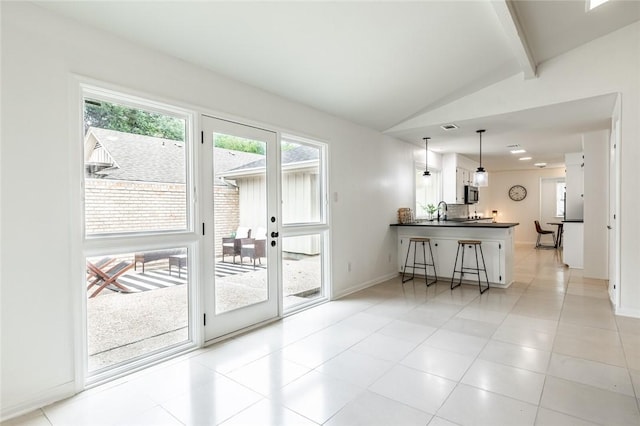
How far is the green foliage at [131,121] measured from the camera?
96.7 inches

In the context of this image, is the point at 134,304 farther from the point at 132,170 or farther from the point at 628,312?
the point at 628,312

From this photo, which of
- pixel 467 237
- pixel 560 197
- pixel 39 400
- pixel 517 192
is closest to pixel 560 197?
pixel 560 197

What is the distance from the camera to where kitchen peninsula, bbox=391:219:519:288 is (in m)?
4.99

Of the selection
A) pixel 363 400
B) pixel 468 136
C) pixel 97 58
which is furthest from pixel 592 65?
pixel 97 58

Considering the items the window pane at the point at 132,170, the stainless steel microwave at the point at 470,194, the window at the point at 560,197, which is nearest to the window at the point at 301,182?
the window pane at the point at 132,170

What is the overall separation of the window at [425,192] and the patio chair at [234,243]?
411 centimetres

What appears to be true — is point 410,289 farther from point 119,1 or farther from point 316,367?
point 119,1

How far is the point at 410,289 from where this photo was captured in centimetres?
502

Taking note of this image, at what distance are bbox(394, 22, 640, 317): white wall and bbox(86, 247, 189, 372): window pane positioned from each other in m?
4.46

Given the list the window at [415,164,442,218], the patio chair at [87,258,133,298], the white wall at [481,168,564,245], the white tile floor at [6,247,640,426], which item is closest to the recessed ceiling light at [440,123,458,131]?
the window at [415,164,442,218]

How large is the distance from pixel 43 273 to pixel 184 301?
1083 millimetres

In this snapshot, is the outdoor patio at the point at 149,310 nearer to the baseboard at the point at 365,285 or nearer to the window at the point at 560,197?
the baseboard at the point at 365,285

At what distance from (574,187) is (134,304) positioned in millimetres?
8389

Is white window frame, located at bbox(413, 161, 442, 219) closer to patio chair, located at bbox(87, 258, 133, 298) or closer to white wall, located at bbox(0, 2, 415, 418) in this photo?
white wall, located at bbox(0, 2, 415, 418)
